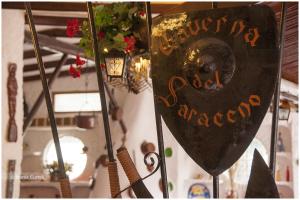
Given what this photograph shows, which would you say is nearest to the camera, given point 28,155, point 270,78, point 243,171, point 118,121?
point 270,78

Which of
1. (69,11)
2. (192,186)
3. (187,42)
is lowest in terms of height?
(192,186)

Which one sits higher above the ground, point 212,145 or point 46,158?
point 212,145

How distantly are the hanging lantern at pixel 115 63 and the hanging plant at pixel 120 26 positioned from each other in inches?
4.9

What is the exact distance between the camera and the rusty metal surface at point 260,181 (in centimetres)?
A: 64

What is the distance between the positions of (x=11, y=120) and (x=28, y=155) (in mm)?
6423

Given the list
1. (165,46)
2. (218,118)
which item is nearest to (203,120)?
(218,118)

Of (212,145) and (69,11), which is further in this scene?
(69,11)

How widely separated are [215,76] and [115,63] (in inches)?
95.8

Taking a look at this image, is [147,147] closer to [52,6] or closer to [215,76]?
[52,6]

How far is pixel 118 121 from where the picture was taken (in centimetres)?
844

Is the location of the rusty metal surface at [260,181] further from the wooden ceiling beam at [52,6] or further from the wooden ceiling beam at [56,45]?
the wooden ceiling beam at [56,45]

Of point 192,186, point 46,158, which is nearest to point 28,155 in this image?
point 46,158

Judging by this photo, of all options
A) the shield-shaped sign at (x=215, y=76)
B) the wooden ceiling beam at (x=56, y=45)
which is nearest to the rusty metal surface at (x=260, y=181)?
the shield-shaped sign at (x=215, y=76)

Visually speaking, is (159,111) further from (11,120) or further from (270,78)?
(11,120)
